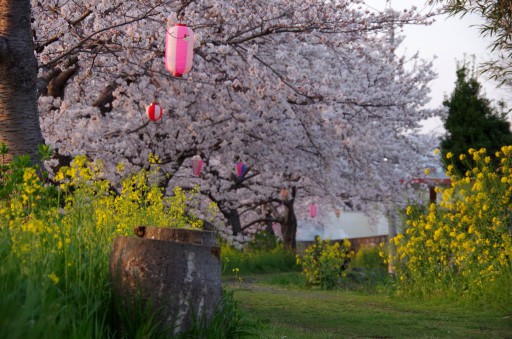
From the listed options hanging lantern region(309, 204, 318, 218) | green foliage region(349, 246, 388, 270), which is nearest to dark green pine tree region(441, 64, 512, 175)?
green foliage region(349, 246, 388, 270)

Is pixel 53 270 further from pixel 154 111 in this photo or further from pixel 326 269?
pixel 326 269

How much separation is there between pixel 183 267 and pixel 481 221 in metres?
7.34

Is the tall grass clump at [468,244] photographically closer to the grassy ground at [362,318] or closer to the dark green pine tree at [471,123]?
the grassy ground at [362,318]

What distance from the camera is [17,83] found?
353 inches

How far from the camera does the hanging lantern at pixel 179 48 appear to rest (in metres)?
10.5

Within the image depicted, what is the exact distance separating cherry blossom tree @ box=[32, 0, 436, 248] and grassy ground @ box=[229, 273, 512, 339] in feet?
11.8

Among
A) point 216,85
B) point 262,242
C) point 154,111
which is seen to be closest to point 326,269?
point 216,85

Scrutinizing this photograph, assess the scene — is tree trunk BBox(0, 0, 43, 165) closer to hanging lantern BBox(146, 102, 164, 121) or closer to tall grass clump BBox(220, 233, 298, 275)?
hanging lantern BBox(146, 102, 164, 121)

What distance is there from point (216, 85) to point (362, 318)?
6.68 meters

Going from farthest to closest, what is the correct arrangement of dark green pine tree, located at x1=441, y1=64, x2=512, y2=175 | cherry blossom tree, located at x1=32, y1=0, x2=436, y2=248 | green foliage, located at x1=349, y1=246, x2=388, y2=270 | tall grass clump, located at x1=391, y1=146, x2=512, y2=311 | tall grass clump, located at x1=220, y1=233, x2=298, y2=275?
1. green foliage, located at x1=349, y1=246, x2=388, y2=270
2. dark green pine tree, located at x1=441, y1=64, x2=512, y2=175
3. tall grass clump, located at x1=220, y1=233, x2=298, y2=275
4. cherry blossom tree, located at x1=32, y1=0, x2=436, y2=248
5. tall grass clump, located at x1=391, y1=146, x2=512, y2=311

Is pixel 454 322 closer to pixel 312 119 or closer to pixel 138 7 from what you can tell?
pixel 312 119

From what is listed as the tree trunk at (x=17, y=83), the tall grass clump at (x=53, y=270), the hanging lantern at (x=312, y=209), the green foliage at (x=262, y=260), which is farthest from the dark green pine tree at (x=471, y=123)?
the tall grass clump at (x=53, y=270)

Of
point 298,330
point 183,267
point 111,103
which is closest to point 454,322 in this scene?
point 298,330

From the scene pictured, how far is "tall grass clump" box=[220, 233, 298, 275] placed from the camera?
21233 mm
